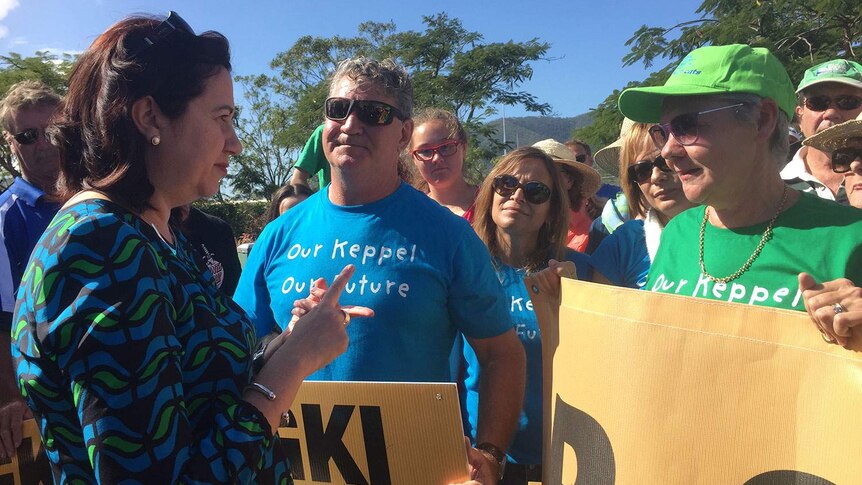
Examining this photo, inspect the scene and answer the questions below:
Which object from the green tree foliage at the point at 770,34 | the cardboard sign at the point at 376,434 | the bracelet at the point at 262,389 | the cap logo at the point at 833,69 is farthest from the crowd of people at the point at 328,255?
the green tree foliage at the point at 770,34

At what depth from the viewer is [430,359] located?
221 centimetres

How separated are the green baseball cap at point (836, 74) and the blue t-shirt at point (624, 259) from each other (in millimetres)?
1830

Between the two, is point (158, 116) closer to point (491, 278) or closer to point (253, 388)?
point (253, 388)

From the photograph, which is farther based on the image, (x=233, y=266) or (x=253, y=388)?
(x=233, y=266)

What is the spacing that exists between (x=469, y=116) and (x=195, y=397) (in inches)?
1021

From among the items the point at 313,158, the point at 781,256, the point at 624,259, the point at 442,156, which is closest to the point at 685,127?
the point at 781,256

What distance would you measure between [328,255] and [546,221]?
3.96ft

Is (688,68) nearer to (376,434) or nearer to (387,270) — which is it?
(387,270)

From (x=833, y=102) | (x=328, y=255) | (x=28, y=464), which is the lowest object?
(x=28, y=464)

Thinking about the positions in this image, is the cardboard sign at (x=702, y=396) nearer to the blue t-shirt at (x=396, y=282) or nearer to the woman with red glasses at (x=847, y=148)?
the blue t-shirt at (x=396, y=282)

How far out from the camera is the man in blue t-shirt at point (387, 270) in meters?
2.14

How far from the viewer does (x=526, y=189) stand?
3008mm

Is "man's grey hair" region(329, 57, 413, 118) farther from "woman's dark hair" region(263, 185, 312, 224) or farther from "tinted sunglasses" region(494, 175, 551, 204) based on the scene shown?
"woman's dark hair" region(263, 185, 312, 224)

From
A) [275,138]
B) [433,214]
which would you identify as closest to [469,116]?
[275,138]
